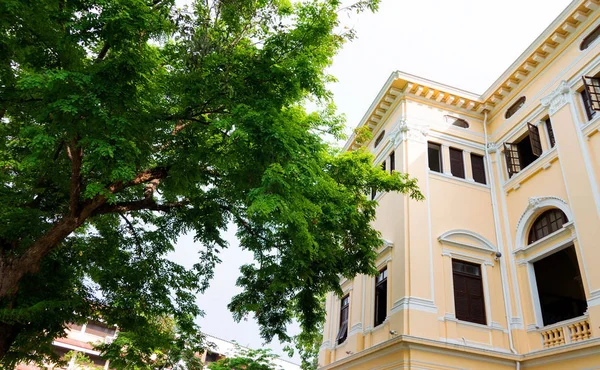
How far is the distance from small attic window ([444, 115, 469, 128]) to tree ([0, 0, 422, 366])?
18.4 ft

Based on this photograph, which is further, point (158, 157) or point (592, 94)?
point (592, 94)

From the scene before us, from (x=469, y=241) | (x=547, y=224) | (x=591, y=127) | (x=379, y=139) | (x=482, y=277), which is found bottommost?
(x=482, y=277)

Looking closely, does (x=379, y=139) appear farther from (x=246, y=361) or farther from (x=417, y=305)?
(x=246, y=361)

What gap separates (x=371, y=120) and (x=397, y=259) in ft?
20.8

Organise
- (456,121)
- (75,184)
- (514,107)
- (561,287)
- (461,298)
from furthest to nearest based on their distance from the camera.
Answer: (456,121), (561,287), (514,107), (461,298), (75,184)

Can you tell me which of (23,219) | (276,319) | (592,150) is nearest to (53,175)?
(23,219)

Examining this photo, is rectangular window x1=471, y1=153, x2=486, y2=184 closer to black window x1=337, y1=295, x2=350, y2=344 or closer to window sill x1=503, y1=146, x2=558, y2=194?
window sill x1=503, y1=146, x2=558, y2=194

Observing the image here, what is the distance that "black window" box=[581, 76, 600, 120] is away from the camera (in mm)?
10609

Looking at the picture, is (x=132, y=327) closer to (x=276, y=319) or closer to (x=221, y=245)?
(x=221, y=245)

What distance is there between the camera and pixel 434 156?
569 inches

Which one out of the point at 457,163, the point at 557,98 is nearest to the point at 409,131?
the point at 457,163

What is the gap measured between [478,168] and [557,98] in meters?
3.35

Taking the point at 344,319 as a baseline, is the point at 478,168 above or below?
above

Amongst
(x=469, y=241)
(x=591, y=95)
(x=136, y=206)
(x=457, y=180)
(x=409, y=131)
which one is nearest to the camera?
(x=136, y=206)
